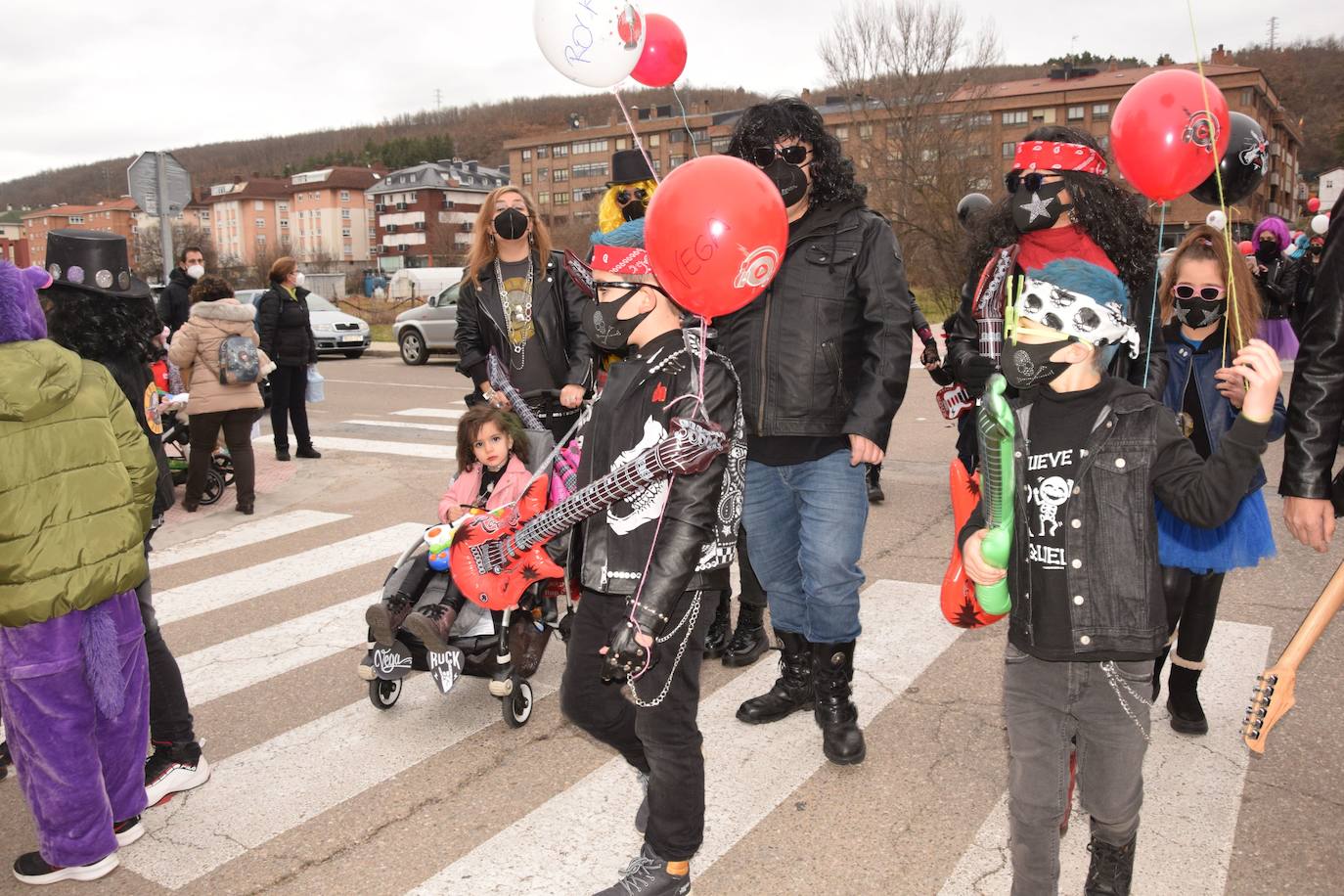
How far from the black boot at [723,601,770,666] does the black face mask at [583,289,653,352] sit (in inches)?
90.0

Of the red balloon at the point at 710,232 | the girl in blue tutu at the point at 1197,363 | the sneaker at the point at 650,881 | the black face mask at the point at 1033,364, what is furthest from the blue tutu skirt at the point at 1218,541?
the sneaker at the point at 650,881

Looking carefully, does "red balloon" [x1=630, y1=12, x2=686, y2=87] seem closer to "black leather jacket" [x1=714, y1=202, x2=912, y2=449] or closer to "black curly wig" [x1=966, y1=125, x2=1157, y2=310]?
"black leather jacket" [x1=714, y1=202, x2=912, y2=449]

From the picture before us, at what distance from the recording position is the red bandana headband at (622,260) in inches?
113

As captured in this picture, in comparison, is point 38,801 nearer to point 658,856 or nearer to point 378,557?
point 658,856

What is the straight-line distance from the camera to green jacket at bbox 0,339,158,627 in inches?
115

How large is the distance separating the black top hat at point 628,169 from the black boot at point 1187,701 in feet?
11.1

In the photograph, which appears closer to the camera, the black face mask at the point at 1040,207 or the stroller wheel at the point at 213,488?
the black face mask at the point at 1040,207

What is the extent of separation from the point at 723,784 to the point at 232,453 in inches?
239

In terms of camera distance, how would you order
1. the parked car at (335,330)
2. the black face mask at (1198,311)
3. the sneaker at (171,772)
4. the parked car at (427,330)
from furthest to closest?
the parked car at (335,330)
the parked car at (427,330)
the black face mask at (1198,311)
the sneaker at (171,772)

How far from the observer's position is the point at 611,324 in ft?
9.55

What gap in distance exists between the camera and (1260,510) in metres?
2.64

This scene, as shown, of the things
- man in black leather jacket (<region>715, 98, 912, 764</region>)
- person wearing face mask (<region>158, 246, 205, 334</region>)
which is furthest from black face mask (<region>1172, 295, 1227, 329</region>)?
person wearing face mask (<region>158, 246, 205, 334</region>)

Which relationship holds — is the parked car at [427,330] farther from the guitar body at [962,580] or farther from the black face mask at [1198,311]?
the guitar body at [962,580]

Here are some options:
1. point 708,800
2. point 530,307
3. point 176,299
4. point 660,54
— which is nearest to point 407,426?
point 176,299
